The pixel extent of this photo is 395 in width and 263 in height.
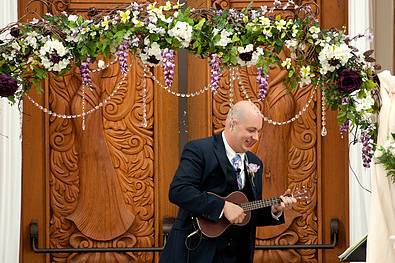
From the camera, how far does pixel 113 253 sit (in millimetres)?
9211

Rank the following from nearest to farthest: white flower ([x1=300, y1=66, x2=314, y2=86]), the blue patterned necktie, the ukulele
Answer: the ukulele → the blue patterned necktie → white flower ([x1=300, y1=66, x2=314, y2=86])

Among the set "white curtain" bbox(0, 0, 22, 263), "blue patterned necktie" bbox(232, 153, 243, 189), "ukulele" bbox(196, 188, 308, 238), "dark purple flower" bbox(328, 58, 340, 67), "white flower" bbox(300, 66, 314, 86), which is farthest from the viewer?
"white curtain" bbox(0, 0, 22, 263)

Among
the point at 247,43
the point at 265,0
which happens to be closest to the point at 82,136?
the point at 265,0

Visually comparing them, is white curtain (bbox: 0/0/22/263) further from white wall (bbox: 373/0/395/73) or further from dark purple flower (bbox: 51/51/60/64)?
white wall (bbox: 373/0/395/73)

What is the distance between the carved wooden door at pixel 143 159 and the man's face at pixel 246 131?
2112 mm

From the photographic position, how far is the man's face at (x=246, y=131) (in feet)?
23.1

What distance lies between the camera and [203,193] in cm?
695

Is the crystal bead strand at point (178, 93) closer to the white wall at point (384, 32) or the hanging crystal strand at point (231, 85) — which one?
the hanging crystal strand at point (231, 85)

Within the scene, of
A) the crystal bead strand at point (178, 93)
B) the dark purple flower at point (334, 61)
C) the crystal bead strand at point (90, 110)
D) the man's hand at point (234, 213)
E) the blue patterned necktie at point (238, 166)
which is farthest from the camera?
the crystal bead strand at point (178, 93)

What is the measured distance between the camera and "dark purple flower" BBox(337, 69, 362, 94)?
7191mm

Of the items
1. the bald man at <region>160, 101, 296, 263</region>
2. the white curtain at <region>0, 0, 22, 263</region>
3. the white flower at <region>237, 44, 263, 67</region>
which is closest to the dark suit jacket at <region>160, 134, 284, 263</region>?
the bald man at <region>160, 101, 296, 263</region>

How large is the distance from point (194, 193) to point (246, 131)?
18.1 inches

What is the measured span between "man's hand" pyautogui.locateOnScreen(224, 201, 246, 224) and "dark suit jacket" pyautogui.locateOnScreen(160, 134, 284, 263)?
0.04 m

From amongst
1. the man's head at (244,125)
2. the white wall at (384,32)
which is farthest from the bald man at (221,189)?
the white wall at (384,32)
